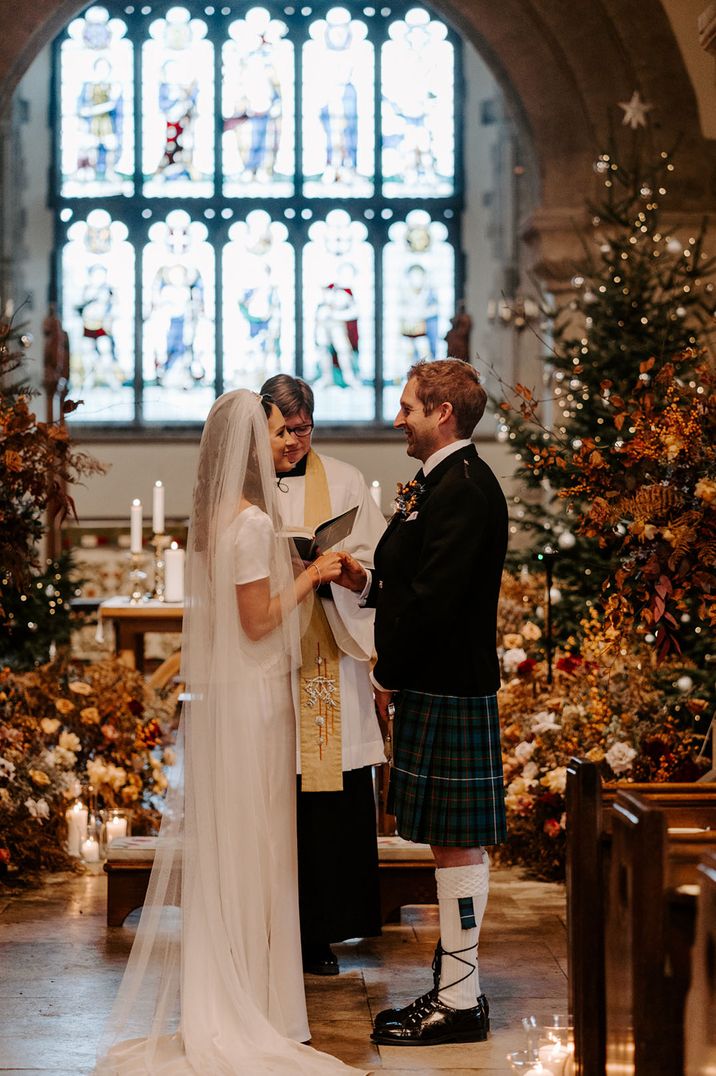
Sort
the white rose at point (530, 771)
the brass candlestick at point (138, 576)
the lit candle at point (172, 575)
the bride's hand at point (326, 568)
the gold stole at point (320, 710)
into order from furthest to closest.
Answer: the brass candlestick at point (138, 576), the lit candle at point (172, 575), the white rose at point (530, 771), the gold stole at point (320, 710), the bride's hand at point (326, 568)

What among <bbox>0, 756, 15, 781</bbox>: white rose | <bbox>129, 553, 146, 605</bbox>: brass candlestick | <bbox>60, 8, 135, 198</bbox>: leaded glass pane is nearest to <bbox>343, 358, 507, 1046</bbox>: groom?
<bbox>0, 756, 15, 781</bbox>: white rose

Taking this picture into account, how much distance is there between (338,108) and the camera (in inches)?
542

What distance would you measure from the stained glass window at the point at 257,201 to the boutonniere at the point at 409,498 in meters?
10.0

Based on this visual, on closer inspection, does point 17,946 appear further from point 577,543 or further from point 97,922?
point 577,543

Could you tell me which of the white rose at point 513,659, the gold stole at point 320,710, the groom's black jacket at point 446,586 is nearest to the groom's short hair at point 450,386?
the groom's black jacket at point 446,586

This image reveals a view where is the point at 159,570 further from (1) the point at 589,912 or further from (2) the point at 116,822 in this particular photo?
(1) the point at 589,912

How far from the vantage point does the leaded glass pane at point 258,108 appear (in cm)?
1370

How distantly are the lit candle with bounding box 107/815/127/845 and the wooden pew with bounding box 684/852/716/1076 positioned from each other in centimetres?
392

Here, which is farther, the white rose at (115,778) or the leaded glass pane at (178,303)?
the leaded glass pane at (178,303)

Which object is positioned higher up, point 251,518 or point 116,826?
point 251,518

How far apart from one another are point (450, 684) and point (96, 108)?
38.1 ft

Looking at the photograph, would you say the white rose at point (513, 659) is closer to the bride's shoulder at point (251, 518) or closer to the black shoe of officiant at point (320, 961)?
the black shoe of officiant at point (320, 961)

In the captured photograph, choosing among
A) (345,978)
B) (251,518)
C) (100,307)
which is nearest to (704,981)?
(251,518)

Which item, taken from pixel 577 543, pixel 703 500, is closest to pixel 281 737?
pixel 703 500
